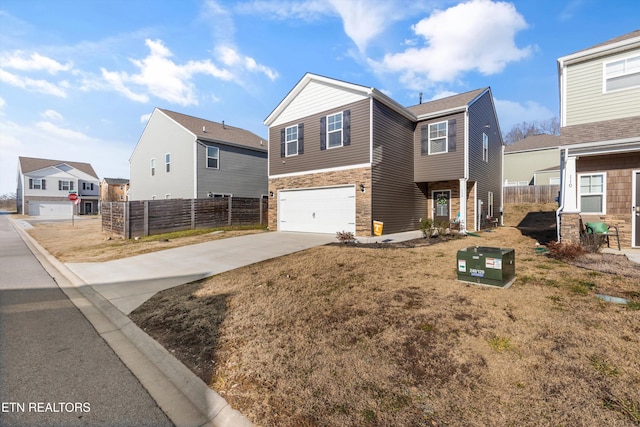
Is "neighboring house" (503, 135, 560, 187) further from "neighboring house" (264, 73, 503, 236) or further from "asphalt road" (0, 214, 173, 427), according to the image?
"asphalt road" (0, 214, 173, 427)

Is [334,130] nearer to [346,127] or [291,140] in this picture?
[346,127]

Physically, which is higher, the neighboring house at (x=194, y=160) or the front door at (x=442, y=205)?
the neighboring house at (x=194, y=160)

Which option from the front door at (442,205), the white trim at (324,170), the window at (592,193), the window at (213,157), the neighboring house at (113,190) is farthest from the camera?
the neighboring house at (113,190)

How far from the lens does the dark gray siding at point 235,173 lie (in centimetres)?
1930

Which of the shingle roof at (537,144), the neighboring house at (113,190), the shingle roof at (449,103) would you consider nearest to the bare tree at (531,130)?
the shingle roof at (537,144)

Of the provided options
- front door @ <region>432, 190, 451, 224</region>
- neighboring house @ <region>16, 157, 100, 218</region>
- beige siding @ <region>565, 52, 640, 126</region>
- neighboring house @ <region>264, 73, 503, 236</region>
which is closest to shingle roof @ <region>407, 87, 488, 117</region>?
neighboring house @ <region>264, 73, 503, 236</region>

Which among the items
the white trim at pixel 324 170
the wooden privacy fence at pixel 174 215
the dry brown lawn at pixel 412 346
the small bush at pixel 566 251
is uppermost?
the white trim at pixel 324 170

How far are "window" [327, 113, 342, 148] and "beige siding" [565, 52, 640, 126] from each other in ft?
27.6

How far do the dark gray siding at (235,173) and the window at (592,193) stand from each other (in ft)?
62.7

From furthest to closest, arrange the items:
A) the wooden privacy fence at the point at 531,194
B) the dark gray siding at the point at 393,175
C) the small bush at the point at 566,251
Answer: the wooden privacy fence at the point at 531,194, the dark gray siding at the point at 393,175, the small bush at the point at 566,251

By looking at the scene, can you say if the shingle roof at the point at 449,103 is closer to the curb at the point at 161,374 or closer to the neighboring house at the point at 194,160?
the neighboring house at the point at 194,160

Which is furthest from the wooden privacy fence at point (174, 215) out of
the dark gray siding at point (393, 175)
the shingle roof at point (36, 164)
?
the shingle roof at point (36, 164)

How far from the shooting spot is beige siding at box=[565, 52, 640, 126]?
9027 mm

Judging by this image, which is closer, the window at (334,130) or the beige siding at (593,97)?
the beige siding at (593,97)
